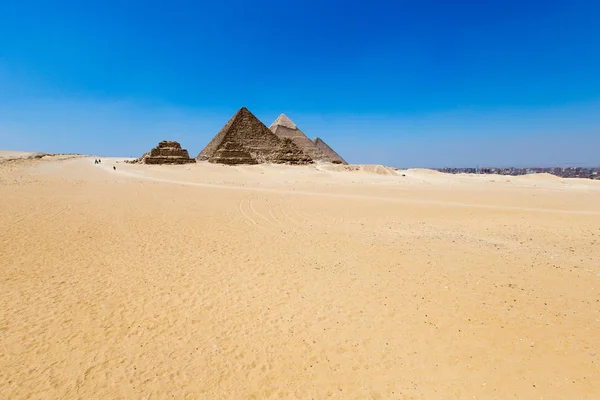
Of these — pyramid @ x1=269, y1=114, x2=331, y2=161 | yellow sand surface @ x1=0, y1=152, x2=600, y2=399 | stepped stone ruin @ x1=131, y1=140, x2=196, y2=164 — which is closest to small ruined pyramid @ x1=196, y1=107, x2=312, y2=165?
stepped stone ruin @ x1=131, y1=140, x2=196, y2=164

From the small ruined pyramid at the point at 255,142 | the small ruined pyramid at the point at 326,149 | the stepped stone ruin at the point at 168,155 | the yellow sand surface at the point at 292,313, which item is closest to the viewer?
the yellow sand surface at the point at 292,313

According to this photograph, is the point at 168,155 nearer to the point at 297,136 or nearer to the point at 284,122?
the point at 297,136

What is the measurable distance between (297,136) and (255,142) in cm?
1841

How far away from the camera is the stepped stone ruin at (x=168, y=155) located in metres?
49.2

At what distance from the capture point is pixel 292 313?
196 inches

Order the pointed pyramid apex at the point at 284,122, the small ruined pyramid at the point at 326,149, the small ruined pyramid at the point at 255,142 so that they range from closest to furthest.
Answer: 1. the small ruined pyramid at the point at 255,142
2. the pointed pyramid apex at the point at 284,122
3. the small ruined pyramid at the point at 326,149

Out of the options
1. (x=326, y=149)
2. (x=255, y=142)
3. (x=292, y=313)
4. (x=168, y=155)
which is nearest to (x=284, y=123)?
(x=326, y=149)

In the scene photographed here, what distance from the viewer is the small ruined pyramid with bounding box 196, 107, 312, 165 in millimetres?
56978

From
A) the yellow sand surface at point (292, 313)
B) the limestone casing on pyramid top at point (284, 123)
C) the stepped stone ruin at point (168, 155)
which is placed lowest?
the yellow sand surface at point (292, 313)

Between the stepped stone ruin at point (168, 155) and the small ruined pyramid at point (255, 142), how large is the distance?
568cm

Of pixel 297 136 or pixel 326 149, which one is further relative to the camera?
pixel 326 149

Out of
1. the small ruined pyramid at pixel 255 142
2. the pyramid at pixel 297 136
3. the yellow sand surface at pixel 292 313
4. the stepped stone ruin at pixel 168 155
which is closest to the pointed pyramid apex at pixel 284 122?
the pyramid at pixel 297 136

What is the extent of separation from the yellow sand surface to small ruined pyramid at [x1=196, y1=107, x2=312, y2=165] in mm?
47501

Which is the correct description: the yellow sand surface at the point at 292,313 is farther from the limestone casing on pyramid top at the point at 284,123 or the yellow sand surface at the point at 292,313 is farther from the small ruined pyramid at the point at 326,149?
the small ruined pyramid at the point at 326,149
